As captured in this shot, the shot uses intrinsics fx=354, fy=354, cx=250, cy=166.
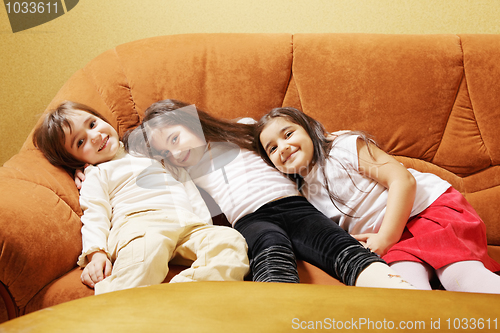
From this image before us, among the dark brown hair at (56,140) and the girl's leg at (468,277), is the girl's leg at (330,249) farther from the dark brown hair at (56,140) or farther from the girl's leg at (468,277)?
the dark brown hair at (56,140)

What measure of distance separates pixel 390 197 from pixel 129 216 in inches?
33.0

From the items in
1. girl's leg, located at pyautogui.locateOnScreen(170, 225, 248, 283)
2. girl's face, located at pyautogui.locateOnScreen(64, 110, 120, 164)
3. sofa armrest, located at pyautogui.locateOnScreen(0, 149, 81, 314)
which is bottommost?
girl's leg, located at pyautogui.locateOnScreen(170, 225, 248, 283)

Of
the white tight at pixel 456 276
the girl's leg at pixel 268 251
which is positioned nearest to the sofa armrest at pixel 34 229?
the girl's leg at pixel 268 251

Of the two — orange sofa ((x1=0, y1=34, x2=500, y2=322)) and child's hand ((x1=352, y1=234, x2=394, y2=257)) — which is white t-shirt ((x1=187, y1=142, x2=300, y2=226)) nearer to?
orange sofa ((x1=0, y1=34, x2=500, y2=322))

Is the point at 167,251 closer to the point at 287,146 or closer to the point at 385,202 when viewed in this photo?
the point at 287,146

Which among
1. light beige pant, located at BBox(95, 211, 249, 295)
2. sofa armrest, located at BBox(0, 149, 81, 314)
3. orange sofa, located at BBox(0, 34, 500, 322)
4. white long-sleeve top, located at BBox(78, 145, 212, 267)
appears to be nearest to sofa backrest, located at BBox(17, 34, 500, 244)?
orange sofa, located at BBox(0, 34, 500, 322)

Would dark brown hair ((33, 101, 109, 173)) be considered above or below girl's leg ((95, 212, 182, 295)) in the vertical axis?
above

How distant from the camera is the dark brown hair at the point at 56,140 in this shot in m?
1.25

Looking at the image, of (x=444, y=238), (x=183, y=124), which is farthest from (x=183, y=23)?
(x=444, y=238)

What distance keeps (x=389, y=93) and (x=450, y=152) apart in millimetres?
345

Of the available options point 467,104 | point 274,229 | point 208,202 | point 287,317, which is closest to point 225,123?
point 208,202

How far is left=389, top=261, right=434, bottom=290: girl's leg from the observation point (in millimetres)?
929

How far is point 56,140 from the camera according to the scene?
4.11 ft

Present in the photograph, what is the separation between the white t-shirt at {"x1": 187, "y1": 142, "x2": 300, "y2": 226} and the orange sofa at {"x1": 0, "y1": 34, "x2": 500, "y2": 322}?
0.18m
